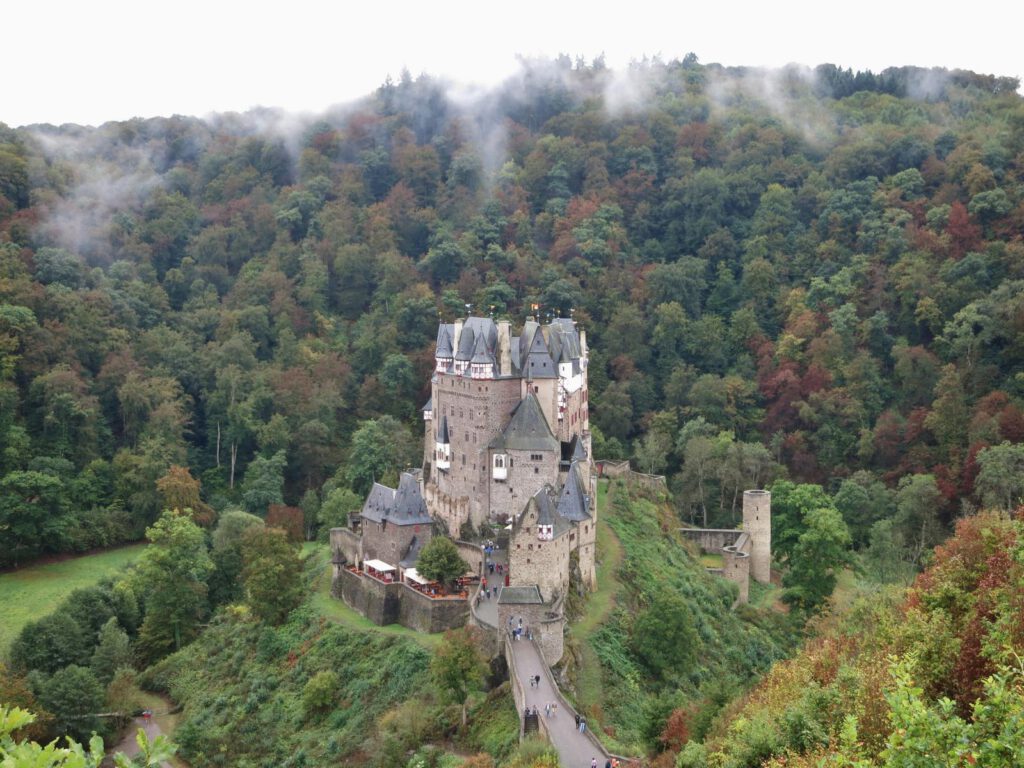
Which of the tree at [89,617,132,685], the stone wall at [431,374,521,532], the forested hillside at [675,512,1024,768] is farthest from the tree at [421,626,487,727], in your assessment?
the tree at [89,617,132,685]

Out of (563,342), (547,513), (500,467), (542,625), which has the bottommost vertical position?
(542,625)

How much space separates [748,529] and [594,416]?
67.3 ft

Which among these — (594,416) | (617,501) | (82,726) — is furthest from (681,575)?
(82,726)

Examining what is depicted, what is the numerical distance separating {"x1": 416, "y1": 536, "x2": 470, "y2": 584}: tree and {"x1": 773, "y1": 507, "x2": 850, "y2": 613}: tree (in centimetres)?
2016

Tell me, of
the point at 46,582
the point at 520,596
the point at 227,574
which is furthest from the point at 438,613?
the point at 46,582

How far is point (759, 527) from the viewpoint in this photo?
2333 inches

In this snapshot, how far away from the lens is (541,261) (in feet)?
309

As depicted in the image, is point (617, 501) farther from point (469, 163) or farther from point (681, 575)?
point (469, 163)

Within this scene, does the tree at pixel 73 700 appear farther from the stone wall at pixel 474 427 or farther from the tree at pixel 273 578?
the stone wall at pixel 474 427

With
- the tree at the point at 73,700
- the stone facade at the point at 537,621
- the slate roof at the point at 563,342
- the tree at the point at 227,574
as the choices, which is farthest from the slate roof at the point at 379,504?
the tree at the point at 73,700

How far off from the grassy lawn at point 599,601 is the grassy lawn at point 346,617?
6.59m

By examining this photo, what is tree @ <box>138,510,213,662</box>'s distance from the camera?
184 feet

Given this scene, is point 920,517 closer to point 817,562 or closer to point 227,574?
point 817,562

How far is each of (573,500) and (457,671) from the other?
11.2 meters
